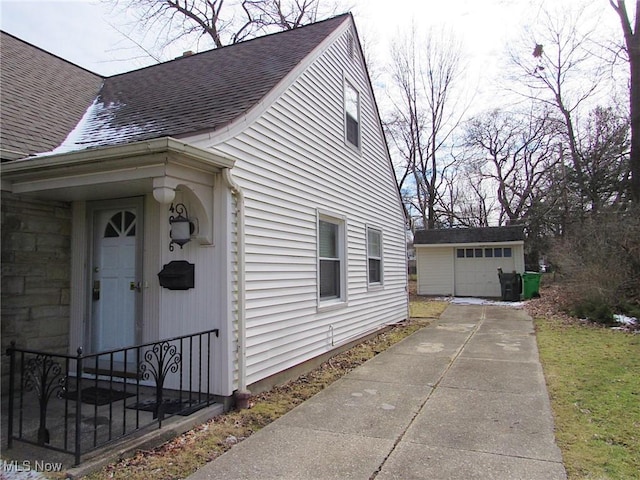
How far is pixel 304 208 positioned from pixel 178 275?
2333mm

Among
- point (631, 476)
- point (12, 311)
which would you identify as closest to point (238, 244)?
point (12, 311)

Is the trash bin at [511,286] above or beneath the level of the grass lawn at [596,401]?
above

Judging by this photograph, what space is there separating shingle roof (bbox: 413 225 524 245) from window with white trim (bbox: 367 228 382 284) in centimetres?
1118

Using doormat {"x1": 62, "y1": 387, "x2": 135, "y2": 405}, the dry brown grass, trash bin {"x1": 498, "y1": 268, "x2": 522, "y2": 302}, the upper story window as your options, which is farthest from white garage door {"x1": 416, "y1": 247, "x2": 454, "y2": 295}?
doormat {"x1": 62, "y1": 387, "x2": 135, "y2": 405}

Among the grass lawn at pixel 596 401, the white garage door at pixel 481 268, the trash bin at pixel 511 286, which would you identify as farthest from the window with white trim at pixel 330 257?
the white garage door at pixel 481 268

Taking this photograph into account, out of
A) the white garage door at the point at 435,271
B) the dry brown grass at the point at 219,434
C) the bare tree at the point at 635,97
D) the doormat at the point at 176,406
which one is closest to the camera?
the dry brown grass at the point at 219,434

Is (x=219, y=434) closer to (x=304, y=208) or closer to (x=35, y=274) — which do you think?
(x=35, y=274)

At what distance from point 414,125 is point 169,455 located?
90.7ft

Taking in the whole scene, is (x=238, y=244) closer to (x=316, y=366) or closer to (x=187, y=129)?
(x=187, y=129)

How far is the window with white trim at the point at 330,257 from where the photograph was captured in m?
6.98

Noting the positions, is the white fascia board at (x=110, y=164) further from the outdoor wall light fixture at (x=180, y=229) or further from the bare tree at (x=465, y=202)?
the bare tree at (x=465, y=202)

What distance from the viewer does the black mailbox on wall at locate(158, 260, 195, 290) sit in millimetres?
4531

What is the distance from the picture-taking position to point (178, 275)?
4.54 m

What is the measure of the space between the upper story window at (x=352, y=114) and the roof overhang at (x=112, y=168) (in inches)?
170
